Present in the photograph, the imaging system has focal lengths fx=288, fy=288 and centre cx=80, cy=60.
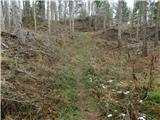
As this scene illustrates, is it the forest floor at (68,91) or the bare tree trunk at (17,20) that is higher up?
the bare tree trunk at (17,20)

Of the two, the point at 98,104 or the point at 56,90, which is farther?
the point at 56,90

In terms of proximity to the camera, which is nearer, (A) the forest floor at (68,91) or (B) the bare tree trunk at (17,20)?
(A) the forest floor at (68,91)

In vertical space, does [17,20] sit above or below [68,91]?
above

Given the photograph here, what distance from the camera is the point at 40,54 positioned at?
14742 mm

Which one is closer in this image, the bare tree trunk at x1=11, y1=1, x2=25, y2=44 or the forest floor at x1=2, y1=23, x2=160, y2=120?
the forest floor at x1=2, y1=23, x2=160, y2=120

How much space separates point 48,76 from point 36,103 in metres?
2.95

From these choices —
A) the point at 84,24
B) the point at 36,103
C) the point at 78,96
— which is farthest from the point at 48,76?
the point at 84,24

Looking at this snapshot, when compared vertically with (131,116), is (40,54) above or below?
above

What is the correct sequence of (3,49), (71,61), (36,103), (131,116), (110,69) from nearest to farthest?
(131,116)
(36,103)
(3,49)
(110,69)
(71,61)

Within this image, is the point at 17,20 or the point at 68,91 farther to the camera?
the point at 17,20

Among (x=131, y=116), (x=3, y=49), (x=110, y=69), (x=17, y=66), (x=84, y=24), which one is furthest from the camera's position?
(x=84, y=24)

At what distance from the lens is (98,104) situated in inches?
375

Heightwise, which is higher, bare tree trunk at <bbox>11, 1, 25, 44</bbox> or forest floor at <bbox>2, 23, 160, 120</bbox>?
bare tree trunk at <bbox>11, 1, 25, 44</bbox>

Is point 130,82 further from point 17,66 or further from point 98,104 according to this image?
point 17,66
